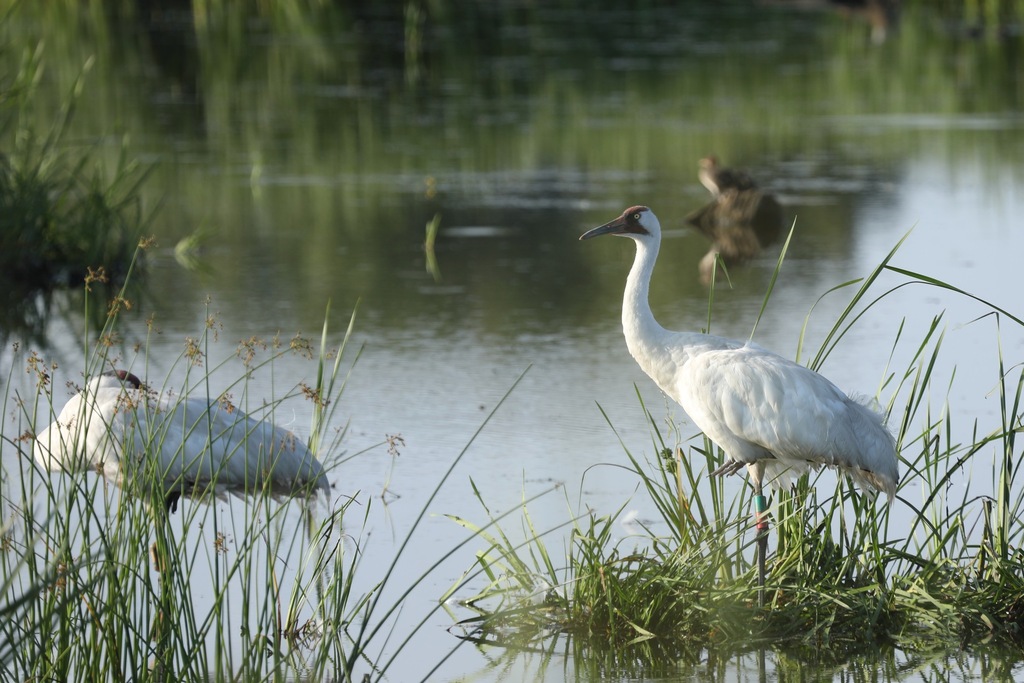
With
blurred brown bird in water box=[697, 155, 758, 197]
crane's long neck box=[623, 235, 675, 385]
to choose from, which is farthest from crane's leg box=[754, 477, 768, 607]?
blurred brown bird in water box=[697, 155, 758, 197]

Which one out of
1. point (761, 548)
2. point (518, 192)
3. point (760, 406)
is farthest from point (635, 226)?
point (518, 192)

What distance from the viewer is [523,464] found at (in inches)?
248

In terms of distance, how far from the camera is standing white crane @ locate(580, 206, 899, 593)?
457 cm

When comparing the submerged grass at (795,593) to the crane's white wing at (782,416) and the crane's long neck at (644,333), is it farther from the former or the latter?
the crane's long neck at (644,333)

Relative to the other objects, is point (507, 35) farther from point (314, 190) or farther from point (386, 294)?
point (386, 294)

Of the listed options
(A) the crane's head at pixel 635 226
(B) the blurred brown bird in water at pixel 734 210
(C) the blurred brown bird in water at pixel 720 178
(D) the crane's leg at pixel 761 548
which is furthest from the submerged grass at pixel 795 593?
(C) the blurred brown bird in water at pixel 720 178

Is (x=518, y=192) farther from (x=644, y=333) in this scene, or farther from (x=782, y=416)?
(x=782, y=416)

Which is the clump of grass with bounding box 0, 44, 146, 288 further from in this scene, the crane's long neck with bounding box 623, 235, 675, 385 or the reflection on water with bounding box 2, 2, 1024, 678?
the crane's long neck with bounding box 623, 235, 675, 385

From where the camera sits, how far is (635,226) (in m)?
5.19

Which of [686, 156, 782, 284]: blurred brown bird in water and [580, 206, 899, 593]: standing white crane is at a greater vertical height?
[580, 206, 899, 593]: standing white crane

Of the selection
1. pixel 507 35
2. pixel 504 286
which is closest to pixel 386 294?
pixel 504 286

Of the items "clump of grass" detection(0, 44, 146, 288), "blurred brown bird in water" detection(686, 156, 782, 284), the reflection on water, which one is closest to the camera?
the reflection on water

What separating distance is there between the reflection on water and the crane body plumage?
47 cm

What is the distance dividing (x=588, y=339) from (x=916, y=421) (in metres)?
2.26
